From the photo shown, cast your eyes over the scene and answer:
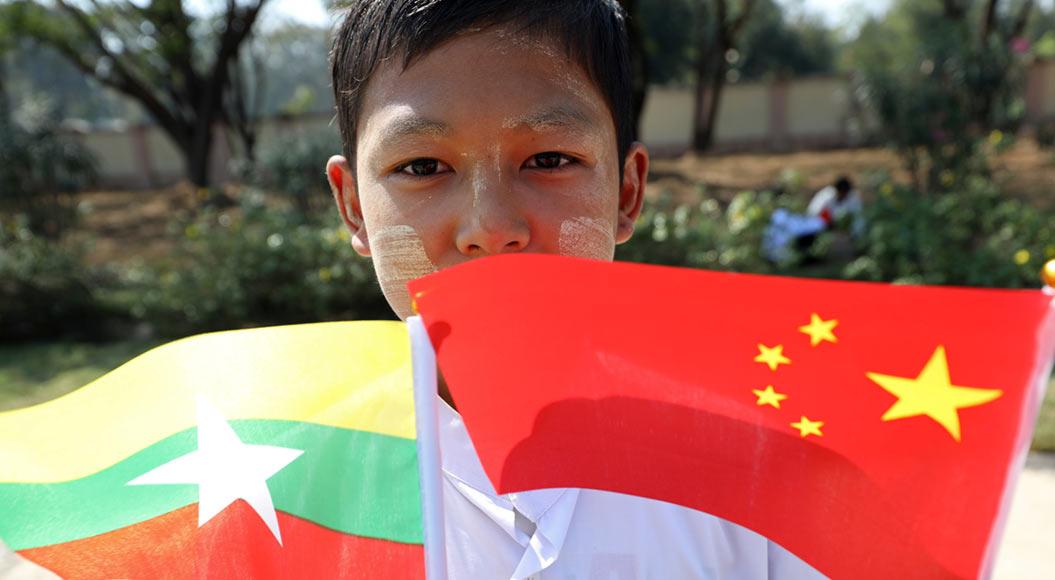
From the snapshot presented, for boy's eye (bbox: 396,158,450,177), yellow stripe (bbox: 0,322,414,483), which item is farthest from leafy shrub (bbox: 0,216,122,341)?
boy's eye (bbox: 396,158,450,177)

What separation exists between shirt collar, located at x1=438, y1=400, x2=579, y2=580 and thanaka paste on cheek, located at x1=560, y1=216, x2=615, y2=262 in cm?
29

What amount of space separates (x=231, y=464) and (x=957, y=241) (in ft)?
22.5

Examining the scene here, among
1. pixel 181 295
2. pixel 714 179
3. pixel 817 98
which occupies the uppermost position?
pixel 817 98

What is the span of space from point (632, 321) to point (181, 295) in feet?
22.9

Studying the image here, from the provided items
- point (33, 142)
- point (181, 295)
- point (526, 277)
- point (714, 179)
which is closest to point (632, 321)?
point (526, 277)

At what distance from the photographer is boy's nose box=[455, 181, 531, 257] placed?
43.8 inches

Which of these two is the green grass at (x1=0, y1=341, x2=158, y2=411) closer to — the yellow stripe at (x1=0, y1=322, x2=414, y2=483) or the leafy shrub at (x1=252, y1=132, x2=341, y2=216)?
the leafy shrub at (x1=252, y1=132, x2=341, y2=216)

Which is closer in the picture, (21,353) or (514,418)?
(514,418)

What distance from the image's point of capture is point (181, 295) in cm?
728

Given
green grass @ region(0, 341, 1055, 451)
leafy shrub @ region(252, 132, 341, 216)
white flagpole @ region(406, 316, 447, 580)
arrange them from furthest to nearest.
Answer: leafy shrub @ region(252, 132, 341, 216), green grass @ region(0, 341, 1055, 451), white flagpole @ region(406, 316, 447, 580)

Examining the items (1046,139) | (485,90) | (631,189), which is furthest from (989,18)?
(485,90)

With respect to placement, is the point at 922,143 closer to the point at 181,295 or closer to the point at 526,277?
the point at 181,295

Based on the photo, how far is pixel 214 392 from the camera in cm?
121

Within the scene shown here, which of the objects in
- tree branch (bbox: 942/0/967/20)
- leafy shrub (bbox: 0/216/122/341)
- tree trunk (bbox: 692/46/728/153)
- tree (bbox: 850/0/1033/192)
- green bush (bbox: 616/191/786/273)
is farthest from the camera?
tree trunk (bbox: 692/46/728/153)
